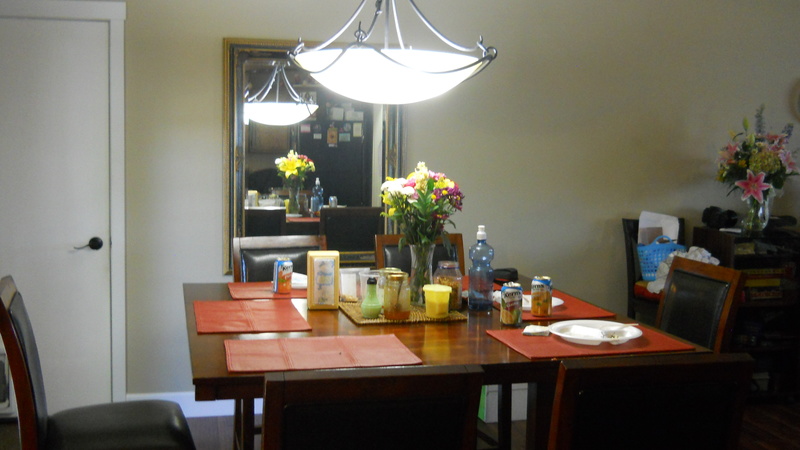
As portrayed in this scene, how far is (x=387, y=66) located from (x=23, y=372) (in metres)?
1.32

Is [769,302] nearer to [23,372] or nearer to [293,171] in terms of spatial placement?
[293,171]

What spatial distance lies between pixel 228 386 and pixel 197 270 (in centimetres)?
210

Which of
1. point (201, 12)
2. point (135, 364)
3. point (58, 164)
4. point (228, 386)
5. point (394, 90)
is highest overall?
point (201, 12)

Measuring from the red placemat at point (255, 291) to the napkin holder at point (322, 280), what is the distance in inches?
8.6

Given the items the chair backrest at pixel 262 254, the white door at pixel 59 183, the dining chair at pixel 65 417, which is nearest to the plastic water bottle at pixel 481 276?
the chair backrest at pixel 262 254

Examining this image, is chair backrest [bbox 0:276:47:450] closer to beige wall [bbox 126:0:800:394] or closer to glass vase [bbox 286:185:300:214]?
beige wall [bbox 126:0:800:394]

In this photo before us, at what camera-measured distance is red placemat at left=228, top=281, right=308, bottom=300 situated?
286 centimetres

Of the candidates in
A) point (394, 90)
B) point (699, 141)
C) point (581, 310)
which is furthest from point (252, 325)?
point (699, 141)

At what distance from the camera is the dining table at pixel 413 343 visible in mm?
1936

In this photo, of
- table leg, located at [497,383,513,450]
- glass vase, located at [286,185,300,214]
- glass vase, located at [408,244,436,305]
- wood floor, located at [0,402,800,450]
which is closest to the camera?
glass vase, located at [408,244,436,305]

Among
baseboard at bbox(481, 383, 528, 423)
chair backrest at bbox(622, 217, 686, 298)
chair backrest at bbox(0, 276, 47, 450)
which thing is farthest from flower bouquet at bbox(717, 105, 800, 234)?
chair backrest at bbox(0, 276, 47, 450)

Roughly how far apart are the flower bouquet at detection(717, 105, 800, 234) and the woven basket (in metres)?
0.40

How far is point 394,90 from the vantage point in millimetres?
2584

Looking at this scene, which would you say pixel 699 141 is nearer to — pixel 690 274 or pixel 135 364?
pixel 690 274
